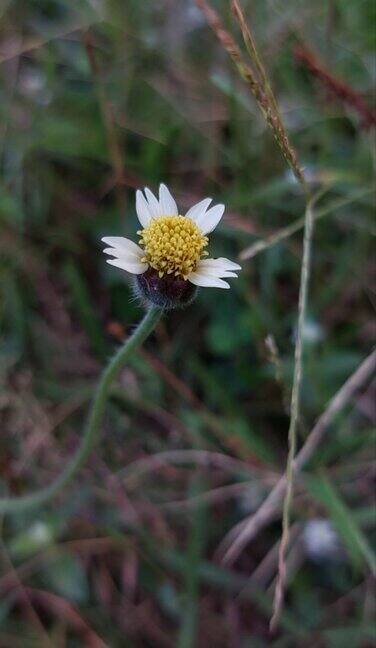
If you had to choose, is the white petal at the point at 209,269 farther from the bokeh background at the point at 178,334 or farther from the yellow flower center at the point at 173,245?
the bokeh background at the point at 178,334

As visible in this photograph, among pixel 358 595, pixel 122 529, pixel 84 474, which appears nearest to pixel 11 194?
pixel 84 474

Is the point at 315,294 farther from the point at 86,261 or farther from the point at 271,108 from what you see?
the point at 271,108

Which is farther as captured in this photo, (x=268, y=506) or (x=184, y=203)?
(x=184, y=203)

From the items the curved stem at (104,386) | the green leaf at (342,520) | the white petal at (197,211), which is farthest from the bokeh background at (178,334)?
the white petal at (197,211)

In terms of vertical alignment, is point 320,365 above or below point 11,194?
below

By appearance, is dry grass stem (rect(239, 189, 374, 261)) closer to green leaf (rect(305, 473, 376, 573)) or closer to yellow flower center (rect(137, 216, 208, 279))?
yellow flower center (rect(137, 216, 208, 279))

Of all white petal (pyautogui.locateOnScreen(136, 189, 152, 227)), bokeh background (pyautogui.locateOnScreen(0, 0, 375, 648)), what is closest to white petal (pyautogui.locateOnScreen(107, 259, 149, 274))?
white petal (pyautogui.locateOnScreen(136, 189, 152, 227))
